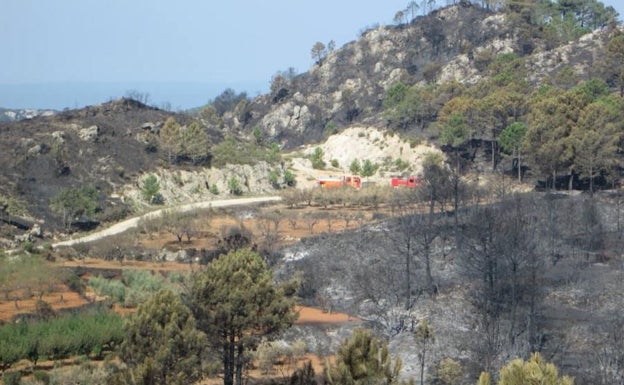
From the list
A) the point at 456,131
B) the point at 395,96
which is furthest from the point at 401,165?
the point at 395,96

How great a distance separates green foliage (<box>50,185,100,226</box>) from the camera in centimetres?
5419

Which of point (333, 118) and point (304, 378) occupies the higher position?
point (333, 118)

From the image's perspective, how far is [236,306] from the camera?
68.0 feet

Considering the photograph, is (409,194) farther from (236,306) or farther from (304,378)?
(304,378)

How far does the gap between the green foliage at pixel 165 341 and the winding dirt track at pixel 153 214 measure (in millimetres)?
30917

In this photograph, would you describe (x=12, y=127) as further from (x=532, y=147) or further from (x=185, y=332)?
(x=185, y=332)

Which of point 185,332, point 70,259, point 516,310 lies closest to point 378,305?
point 516,310

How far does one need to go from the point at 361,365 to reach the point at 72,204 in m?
41.6

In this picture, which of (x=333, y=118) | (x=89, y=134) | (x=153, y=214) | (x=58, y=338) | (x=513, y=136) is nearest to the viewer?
(x=58, y=338)

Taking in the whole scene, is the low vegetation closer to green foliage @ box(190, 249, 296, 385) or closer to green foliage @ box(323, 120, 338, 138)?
green foliage @ box(190, 249, 296, 385)

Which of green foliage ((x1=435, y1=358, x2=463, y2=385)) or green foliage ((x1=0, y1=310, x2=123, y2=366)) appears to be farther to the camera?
Answer: green foliage ((x1=0, y1=310, x2=123, y2=366))

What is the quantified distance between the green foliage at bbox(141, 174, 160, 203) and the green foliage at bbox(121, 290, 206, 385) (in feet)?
147

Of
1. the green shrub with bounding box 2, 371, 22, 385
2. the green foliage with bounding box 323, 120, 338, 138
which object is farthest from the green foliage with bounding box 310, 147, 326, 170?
the green shrub with bounding box 2, 371, 22, 385

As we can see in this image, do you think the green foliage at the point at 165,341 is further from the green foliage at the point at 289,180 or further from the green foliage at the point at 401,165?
the green foliage at the point at 401,165
